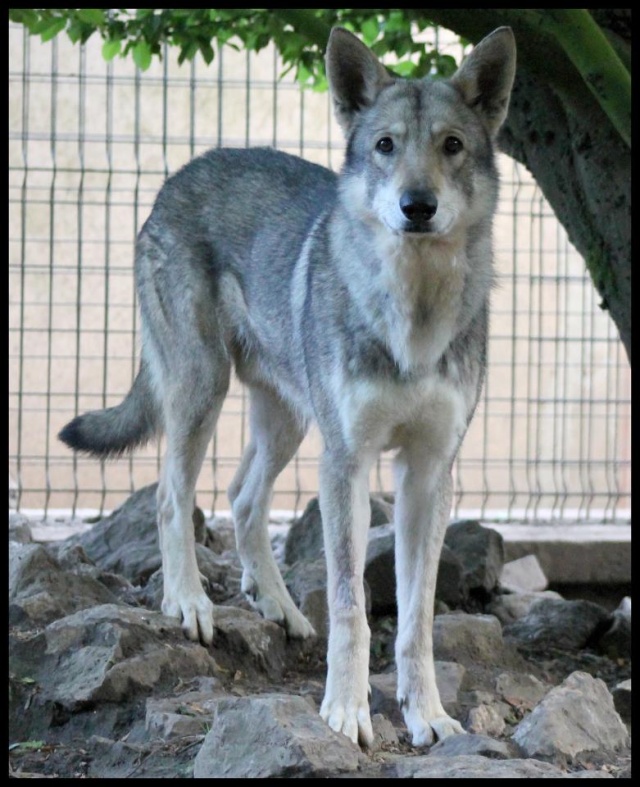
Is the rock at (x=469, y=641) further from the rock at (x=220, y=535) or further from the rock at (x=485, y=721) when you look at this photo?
the rock at (x=220, y=535)

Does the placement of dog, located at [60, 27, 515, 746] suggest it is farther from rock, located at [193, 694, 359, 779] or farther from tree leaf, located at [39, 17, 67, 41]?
tree leaf, located at [39, 17, 67, 41]

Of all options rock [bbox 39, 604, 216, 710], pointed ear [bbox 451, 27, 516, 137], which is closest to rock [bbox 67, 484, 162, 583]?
rock [bbox 39, 604, 216, 710]

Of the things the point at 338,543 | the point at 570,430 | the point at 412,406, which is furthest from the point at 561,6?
the point at 570,430

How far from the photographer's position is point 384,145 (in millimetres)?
3920

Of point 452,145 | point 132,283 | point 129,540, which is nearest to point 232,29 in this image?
point 452,145

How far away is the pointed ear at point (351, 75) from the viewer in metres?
4.11

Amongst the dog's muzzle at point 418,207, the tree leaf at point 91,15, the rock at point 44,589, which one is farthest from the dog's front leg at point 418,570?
the tree leaf at point 91,15

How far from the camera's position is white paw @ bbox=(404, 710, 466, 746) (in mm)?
3828

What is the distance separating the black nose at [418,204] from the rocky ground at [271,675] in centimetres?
150

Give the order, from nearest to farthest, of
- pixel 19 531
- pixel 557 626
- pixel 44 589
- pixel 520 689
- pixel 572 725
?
pixel 572 725, pixel 520 689, pixel 44 589, pixel 557 626, pixel 19 531

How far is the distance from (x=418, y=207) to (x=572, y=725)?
1.71 meters

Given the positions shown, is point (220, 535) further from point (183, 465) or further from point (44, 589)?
point (44, 589)

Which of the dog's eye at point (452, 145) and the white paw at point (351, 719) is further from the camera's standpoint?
the dog's eye at point (452, 145)

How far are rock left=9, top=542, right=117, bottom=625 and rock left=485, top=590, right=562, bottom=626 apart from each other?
196 cm
